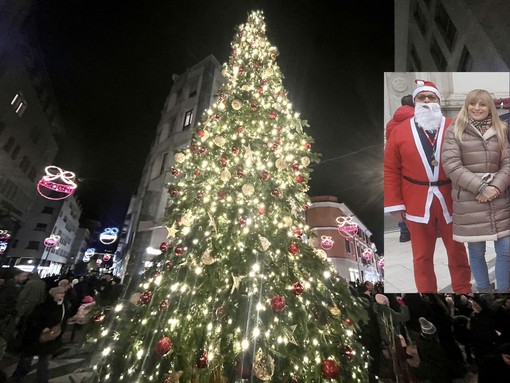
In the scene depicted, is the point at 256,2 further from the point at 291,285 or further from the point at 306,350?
the point at 306,350

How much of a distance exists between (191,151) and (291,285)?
109 inches

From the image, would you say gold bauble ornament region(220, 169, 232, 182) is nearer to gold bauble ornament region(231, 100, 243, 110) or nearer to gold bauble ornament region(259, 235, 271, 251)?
gold bauble ornament region(259, 235, 271, 251)

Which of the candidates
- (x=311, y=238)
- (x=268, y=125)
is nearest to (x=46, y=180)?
(x=268, y=125)

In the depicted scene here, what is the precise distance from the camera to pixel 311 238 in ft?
14.7

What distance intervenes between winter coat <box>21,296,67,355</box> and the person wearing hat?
7.36 metres

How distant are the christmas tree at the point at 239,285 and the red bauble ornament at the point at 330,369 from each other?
1 centimetres

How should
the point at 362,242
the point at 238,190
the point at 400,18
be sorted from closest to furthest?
the point at 238,190, the point at 400,18, the point at 362,242

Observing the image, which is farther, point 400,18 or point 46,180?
point 400,18

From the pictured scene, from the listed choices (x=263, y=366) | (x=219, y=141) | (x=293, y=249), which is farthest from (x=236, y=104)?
(x=263, y=366)

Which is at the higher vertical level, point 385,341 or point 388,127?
point 388,127

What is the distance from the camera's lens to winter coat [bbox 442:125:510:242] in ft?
17.9

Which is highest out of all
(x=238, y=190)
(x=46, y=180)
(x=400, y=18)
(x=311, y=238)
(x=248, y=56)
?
(x=400, y=18)

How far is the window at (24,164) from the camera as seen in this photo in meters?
27.9

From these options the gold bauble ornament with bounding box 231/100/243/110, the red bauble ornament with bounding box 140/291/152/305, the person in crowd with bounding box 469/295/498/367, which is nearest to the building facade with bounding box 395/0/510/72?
the person in crowd with bounding box 469/295/498/367
